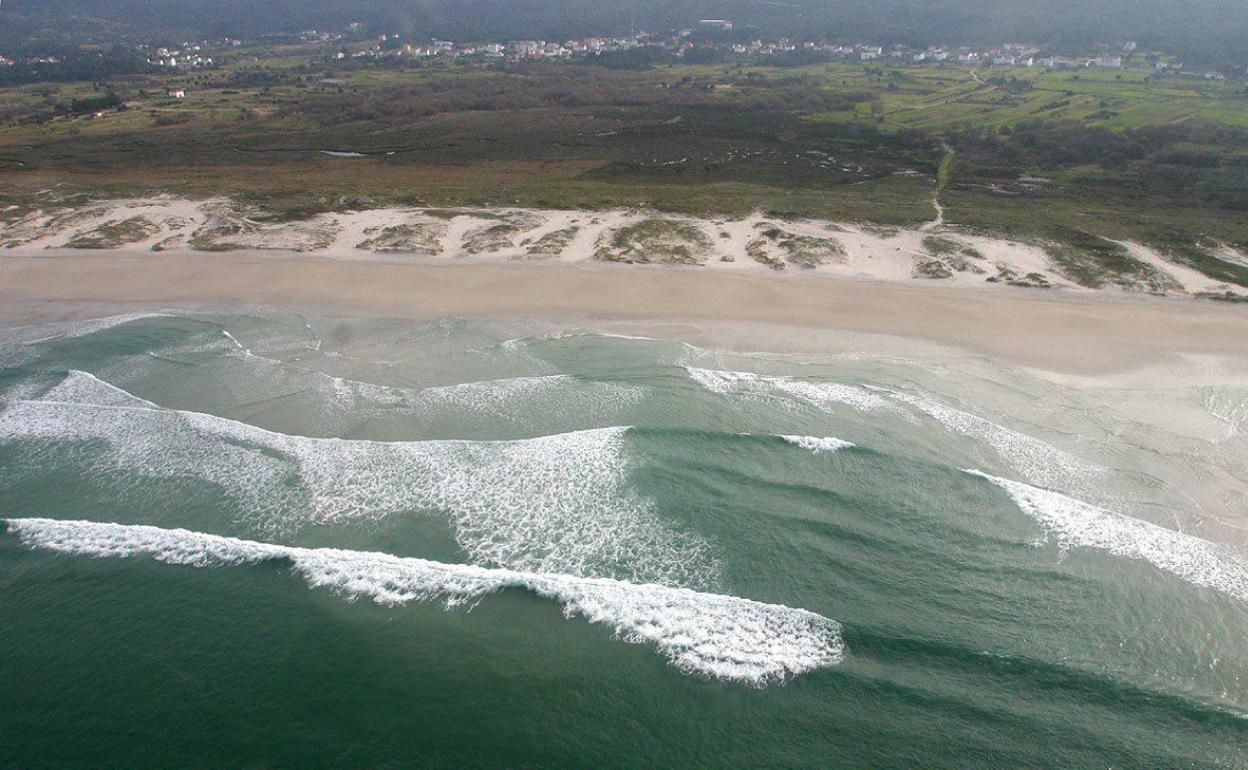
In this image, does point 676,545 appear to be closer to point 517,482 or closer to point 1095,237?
point 517,482

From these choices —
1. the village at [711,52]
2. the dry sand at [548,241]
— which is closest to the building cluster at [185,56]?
the village at [711,52]

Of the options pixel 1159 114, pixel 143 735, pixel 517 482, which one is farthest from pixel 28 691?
pixel 1159 114

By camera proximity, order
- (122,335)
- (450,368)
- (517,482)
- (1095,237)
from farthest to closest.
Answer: (1095,237) < (122,335) < (450,368) < (517,482)

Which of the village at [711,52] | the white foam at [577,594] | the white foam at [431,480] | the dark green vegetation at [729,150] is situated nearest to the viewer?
the white foam at [577,594]

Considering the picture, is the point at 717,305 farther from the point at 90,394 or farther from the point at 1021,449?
the point at 90,394

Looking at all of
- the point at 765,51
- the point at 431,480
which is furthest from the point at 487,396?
the point at 765,51

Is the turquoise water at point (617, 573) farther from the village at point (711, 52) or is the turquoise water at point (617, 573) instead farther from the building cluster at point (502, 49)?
the building cluster at point (502, 49)
